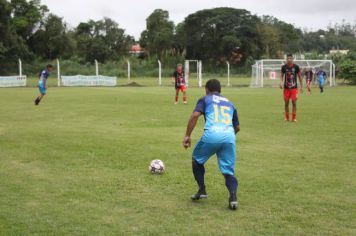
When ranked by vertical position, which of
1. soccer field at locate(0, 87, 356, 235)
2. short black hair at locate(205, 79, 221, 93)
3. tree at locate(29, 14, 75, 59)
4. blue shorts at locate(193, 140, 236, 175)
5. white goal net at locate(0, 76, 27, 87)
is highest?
tree at locate(29, 14, 75, 59)

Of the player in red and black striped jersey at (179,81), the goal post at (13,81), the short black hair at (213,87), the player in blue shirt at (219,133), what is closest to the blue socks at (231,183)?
the player in blue shirt at (219,133)

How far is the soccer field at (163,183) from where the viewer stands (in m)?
5.84

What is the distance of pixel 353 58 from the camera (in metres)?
50.5

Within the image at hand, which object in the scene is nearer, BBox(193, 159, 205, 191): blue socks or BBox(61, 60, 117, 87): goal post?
BBox(193, 159, 205, 191): blue socks

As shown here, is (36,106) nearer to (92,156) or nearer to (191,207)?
(92,156)

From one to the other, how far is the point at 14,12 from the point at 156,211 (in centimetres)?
6933

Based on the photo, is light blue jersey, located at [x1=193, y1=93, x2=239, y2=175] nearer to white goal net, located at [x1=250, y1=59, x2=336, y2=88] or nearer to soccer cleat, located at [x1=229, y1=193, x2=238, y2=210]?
soccer cleat, located at [x1=229, y1=193, x2=238, y2=210]

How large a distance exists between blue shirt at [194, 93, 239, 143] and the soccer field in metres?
0.88

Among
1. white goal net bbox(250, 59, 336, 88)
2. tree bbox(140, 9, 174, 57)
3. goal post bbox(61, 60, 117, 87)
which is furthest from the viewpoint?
tree bbox(140, 9, 174, 57)

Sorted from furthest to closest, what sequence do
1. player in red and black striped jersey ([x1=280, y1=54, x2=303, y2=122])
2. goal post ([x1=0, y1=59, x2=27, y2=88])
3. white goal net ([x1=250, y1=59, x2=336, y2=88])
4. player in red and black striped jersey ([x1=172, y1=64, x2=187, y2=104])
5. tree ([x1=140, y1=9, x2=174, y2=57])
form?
tree ([x1=140, y1=9, x2=174, y2=57]), white goal net ([x1=250, y1=59, x2=336, y2=88]), goal post ([x1=0, y1=59, x2=27, y2=88]), player in red and black striped jersey ([x1=172, y1=64, x2=187, y2=104]), player in red and black striped jersey ([x1=280, y1=54, x2=303, y2=122])

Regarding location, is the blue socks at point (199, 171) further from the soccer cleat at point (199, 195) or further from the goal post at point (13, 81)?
the goal post at point (13, 81)

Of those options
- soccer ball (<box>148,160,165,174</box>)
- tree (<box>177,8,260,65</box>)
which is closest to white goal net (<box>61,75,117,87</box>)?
soccer ball (<box>148,160,165,174</box>)

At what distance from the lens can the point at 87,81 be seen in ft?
142

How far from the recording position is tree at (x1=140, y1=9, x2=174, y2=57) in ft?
275
